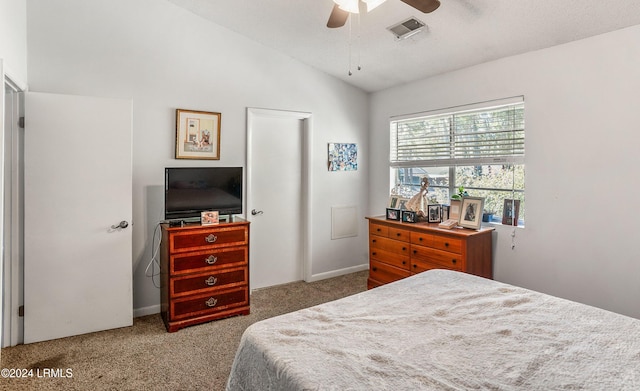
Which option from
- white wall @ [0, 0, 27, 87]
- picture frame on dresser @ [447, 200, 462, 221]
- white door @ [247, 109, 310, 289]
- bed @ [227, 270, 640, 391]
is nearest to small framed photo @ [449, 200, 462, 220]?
picture frame on dresser @ [447, 200, 462, 221]

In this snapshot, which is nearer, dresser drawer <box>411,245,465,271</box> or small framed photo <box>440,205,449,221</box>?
dresser drawer <box>411,245,465,271</box>

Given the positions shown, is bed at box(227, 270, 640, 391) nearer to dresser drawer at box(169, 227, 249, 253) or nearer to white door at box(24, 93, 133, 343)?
dresser drawer at box(169, 227, 249, 253)

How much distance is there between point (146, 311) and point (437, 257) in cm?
282

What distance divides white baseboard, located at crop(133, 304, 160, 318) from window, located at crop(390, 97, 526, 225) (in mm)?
3017

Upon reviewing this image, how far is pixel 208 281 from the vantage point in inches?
123

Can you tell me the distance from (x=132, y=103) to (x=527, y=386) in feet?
11.0

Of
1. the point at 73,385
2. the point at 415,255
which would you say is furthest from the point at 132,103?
the point at 415,255

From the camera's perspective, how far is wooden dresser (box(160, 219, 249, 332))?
2.96m

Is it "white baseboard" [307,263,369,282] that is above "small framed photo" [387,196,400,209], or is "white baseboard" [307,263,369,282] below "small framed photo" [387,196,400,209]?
below

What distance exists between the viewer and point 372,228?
13.0 feet

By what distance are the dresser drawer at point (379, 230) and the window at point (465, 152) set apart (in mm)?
602

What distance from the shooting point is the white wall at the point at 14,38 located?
232 centimetres

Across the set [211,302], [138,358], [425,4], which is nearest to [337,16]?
[425,4]

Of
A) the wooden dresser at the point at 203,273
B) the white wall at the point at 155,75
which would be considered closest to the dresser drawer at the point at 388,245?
the white wall at the point at 155,75
